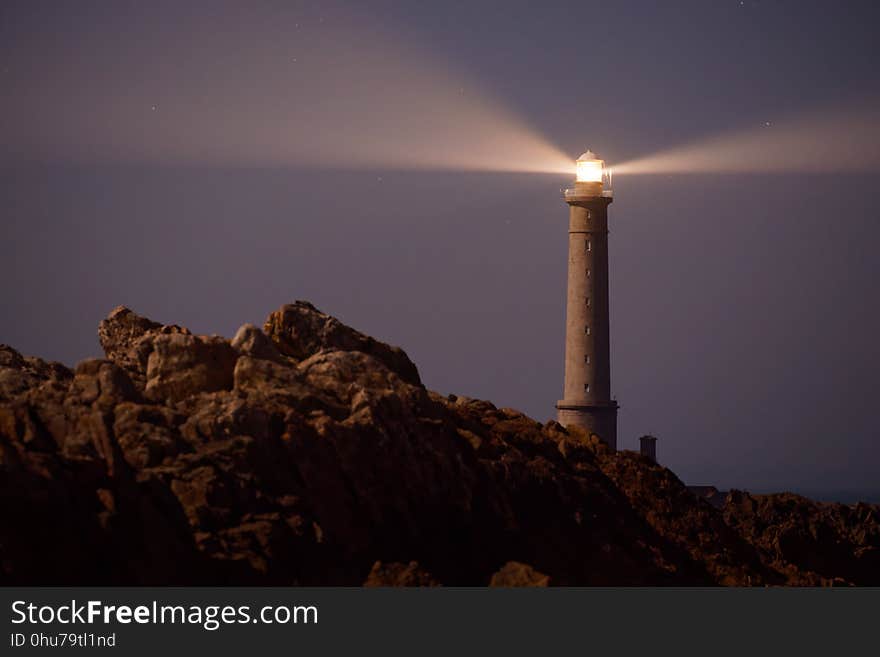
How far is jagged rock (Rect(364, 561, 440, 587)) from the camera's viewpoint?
51.1 metres

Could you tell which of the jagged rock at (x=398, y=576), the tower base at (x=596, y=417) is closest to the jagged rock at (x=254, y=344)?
the jagged rock at (x=398, y=576)

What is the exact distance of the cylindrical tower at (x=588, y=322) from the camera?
100 meters

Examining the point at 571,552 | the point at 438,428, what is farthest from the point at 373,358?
the point at 571,552

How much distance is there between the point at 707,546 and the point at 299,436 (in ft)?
41.8

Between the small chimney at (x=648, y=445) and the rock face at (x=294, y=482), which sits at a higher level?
the small chimney at (x=648, y=445)

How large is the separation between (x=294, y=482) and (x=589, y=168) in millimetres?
53655

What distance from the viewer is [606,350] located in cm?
10112

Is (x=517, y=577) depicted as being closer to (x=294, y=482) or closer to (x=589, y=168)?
(x=294, y=482)

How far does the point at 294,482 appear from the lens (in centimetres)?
5181

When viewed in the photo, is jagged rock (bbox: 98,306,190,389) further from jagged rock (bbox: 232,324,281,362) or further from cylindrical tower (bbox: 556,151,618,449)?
cylindrical tower (bbox: 556,151,618,449)

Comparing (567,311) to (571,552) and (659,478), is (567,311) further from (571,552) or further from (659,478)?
(571,552)

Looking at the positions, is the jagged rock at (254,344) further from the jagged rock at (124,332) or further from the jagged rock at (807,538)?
the jagged rock at (807,538)

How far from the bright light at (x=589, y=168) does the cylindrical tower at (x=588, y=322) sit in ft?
5.09

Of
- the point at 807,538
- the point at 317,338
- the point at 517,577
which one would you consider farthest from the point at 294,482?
the point at 807,538
